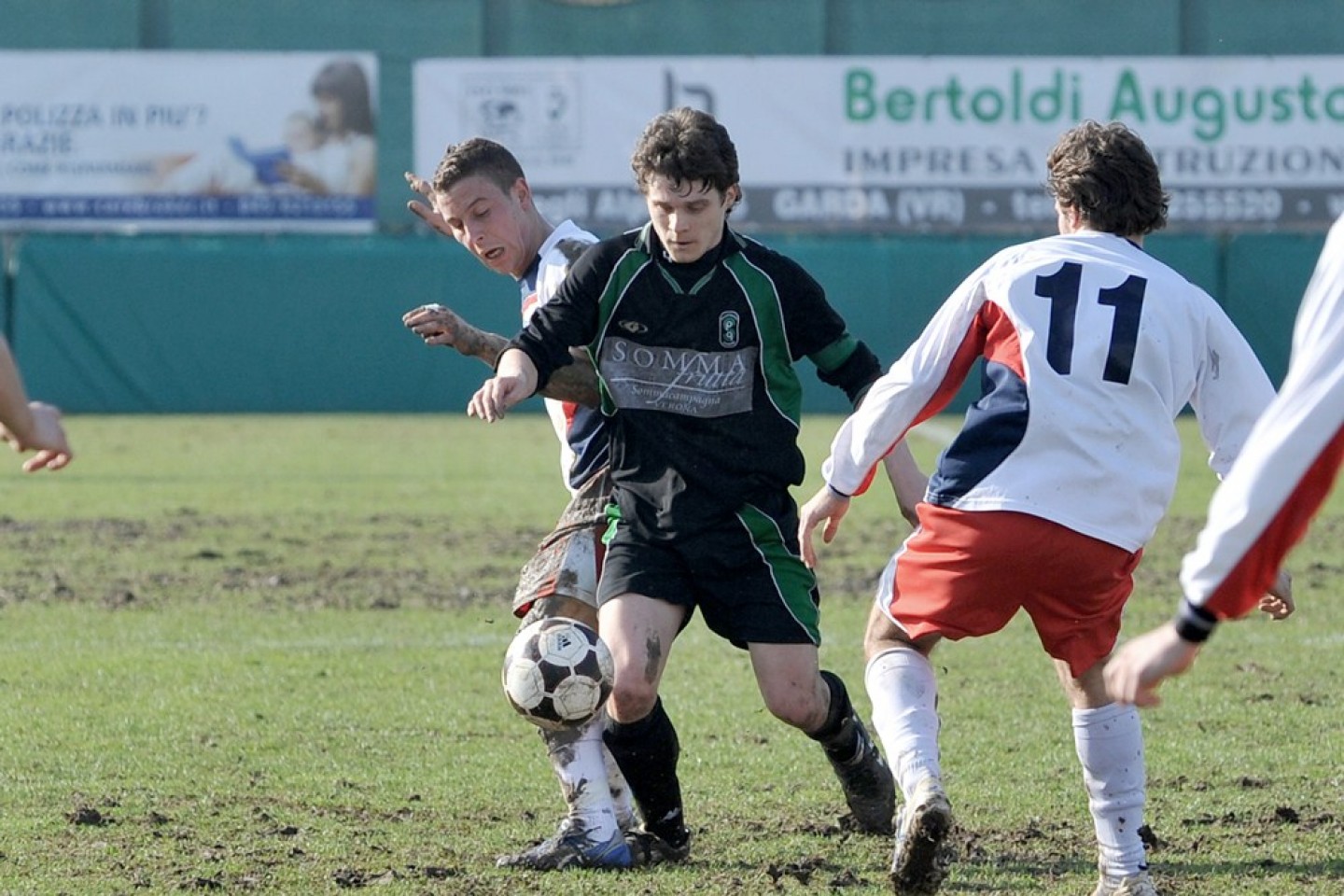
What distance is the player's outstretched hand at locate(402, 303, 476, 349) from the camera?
4.34 metres

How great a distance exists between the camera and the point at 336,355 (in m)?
22.0

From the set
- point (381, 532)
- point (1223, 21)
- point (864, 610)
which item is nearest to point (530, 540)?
point (381, 532)

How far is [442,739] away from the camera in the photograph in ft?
19.7

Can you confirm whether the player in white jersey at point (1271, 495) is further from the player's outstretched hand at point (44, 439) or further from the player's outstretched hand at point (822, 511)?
the player's outstretched hand at point (44, 439)

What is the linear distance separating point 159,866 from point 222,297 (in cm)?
1797

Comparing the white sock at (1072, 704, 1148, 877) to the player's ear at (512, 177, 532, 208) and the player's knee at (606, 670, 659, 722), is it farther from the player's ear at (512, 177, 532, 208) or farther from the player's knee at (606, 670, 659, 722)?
the player's ear at (512, 177, 532, 208)

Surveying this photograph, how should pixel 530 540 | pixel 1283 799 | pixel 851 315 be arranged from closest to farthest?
pixel 1283 799
pixel 530 540
pixel 851 315

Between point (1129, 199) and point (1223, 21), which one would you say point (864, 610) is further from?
point (1223, 21)

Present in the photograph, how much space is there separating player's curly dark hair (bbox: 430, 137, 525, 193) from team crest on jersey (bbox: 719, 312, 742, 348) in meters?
0.72

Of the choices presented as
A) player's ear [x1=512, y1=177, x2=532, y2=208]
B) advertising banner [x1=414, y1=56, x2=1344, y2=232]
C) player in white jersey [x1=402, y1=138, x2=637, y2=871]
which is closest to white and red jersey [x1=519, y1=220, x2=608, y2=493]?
player in white jersey [x1=402, y1=138, x2=637, y2=871]

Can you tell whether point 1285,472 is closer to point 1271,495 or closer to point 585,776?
point 1271,495

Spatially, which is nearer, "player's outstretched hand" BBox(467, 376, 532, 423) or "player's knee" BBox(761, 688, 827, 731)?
"player's outstretched hand" BBox(467, 376, 532, 423)

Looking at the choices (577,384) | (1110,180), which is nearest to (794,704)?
(577,384)

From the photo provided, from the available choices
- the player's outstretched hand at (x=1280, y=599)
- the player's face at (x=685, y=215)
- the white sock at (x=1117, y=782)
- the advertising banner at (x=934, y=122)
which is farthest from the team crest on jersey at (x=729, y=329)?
the advertising banner at (x=934, y=122)
